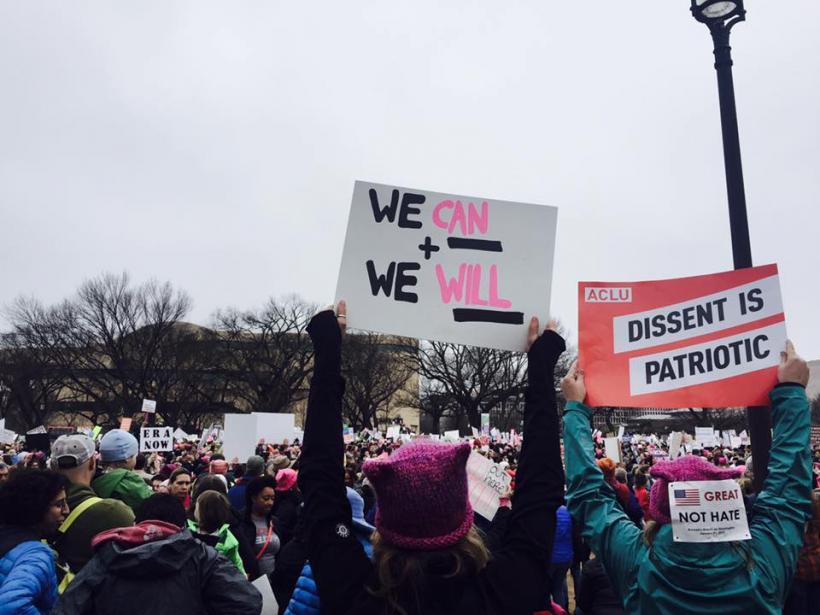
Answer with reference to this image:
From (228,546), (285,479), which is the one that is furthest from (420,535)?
(285,479)

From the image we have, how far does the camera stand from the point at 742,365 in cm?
307

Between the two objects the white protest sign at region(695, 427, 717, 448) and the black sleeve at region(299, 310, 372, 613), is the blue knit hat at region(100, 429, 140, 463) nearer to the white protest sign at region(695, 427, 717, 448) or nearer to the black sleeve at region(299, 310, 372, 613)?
the black sleeve at region(299, 310, 372, 613)

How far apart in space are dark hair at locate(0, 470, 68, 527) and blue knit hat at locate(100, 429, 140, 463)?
173cm

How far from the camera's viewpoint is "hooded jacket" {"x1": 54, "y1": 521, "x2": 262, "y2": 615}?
279 centimetres

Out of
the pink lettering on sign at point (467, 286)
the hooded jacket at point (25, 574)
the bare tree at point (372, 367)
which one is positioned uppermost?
the bare tree at point (372, 367)

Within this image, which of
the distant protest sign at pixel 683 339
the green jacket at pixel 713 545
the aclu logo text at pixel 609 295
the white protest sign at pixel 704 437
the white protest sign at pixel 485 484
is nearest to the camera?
the green jacket at pixel 713 545

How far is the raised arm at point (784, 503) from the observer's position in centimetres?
246

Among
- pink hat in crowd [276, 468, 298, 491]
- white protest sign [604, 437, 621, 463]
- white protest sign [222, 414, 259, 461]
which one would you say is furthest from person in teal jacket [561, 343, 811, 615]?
white protest sign [222, 414, 259, 461]

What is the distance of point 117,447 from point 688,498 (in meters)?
4.45

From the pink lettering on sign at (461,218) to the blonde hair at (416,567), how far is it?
169cm

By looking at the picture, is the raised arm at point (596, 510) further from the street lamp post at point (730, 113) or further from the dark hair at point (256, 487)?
the dark hair at point (256, 487)

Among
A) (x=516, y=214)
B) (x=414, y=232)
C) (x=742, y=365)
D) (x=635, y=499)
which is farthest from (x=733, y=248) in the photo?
(x=635, y=499)

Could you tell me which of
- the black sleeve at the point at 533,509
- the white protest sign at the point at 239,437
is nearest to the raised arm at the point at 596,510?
the black sleeve at the point at 533,509

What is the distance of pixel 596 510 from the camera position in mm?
2809
